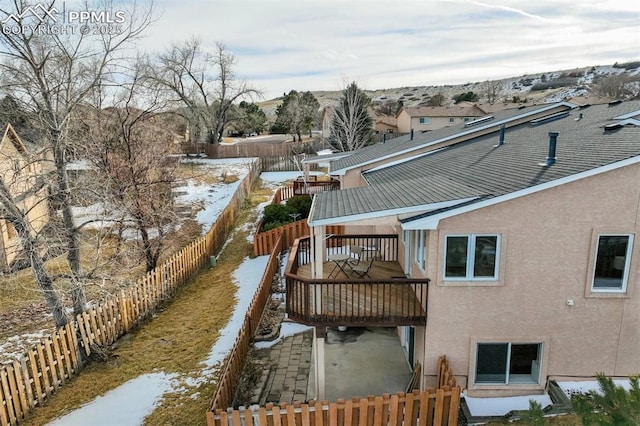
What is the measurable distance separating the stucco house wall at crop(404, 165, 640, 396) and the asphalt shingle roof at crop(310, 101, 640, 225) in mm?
482

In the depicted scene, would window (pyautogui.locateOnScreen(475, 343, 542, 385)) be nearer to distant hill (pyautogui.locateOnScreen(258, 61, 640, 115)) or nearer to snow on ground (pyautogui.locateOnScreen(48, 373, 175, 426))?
snow on ground (pyautogui.locateOnScreen(48, 373, 175, 426))

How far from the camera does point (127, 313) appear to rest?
1303cm

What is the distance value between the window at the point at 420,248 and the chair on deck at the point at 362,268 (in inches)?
76.2

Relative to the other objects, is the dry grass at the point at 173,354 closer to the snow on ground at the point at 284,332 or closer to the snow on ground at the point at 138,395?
the snow on ground at the point at 138,395

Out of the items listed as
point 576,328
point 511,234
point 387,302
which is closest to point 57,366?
point 387,302

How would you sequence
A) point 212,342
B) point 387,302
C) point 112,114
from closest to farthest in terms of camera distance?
point 387,302, point 212,342, point 112,114

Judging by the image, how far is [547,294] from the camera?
27.5ft

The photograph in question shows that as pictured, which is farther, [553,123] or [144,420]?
[553,123]

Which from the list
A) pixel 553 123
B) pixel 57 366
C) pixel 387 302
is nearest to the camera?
pixel 387 302

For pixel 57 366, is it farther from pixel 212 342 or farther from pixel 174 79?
pixel 174 79

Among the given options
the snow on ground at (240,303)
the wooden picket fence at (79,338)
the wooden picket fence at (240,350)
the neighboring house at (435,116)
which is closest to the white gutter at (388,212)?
the wooden picket fence at (240,350)

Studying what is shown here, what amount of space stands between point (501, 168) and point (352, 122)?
32.1m

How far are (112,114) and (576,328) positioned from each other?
61.3ft

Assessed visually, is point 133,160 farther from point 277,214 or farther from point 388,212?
point 388,212
